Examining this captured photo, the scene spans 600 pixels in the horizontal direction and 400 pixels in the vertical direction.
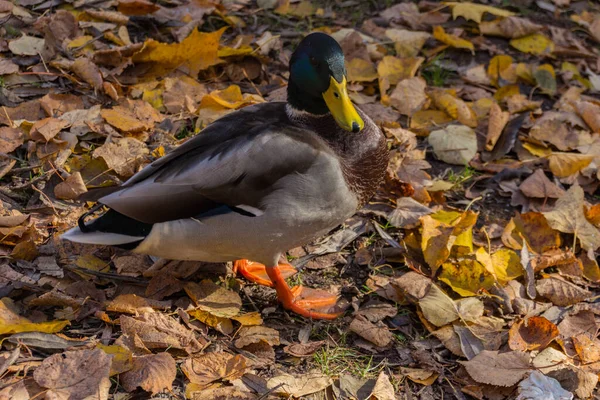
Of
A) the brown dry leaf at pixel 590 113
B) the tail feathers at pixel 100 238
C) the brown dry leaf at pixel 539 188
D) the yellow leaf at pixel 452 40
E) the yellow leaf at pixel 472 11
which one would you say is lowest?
the brown dry leaf at pixel 539 188

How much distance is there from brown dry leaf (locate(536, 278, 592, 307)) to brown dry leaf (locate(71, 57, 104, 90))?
2.85 meters

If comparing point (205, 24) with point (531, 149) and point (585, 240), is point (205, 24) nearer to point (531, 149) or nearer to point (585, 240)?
point (531, 149)

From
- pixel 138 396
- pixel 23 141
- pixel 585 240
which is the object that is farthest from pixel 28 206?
pixel 585 240

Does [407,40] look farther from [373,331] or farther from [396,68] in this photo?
[373,331]

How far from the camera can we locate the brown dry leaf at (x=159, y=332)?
10.3 feet

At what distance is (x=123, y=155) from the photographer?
4164mm

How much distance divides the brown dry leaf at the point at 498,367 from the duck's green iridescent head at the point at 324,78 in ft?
3.74

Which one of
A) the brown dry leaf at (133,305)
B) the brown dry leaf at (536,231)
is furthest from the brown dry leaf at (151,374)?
the brown dry leaf at (536,231)

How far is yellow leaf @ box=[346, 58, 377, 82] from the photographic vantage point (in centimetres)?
508

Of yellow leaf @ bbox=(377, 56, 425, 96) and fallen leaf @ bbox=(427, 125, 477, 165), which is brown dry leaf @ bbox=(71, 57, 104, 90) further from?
fallen leaf @ bbox=(427, 125, 477, 165)

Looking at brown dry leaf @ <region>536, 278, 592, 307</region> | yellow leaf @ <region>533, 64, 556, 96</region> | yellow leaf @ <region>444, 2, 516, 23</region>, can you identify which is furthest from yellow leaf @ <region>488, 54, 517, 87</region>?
brown dry leaf @ <region>536, 278, 592, 307</region>

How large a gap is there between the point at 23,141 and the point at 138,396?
1928 millimetres

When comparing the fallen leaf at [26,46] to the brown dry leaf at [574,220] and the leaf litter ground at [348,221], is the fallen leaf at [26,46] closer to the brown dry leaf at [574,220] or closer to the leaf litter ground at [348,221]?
the leaf litter ground at [348,221]

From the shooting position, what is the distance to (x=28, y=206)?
3.91 meters
